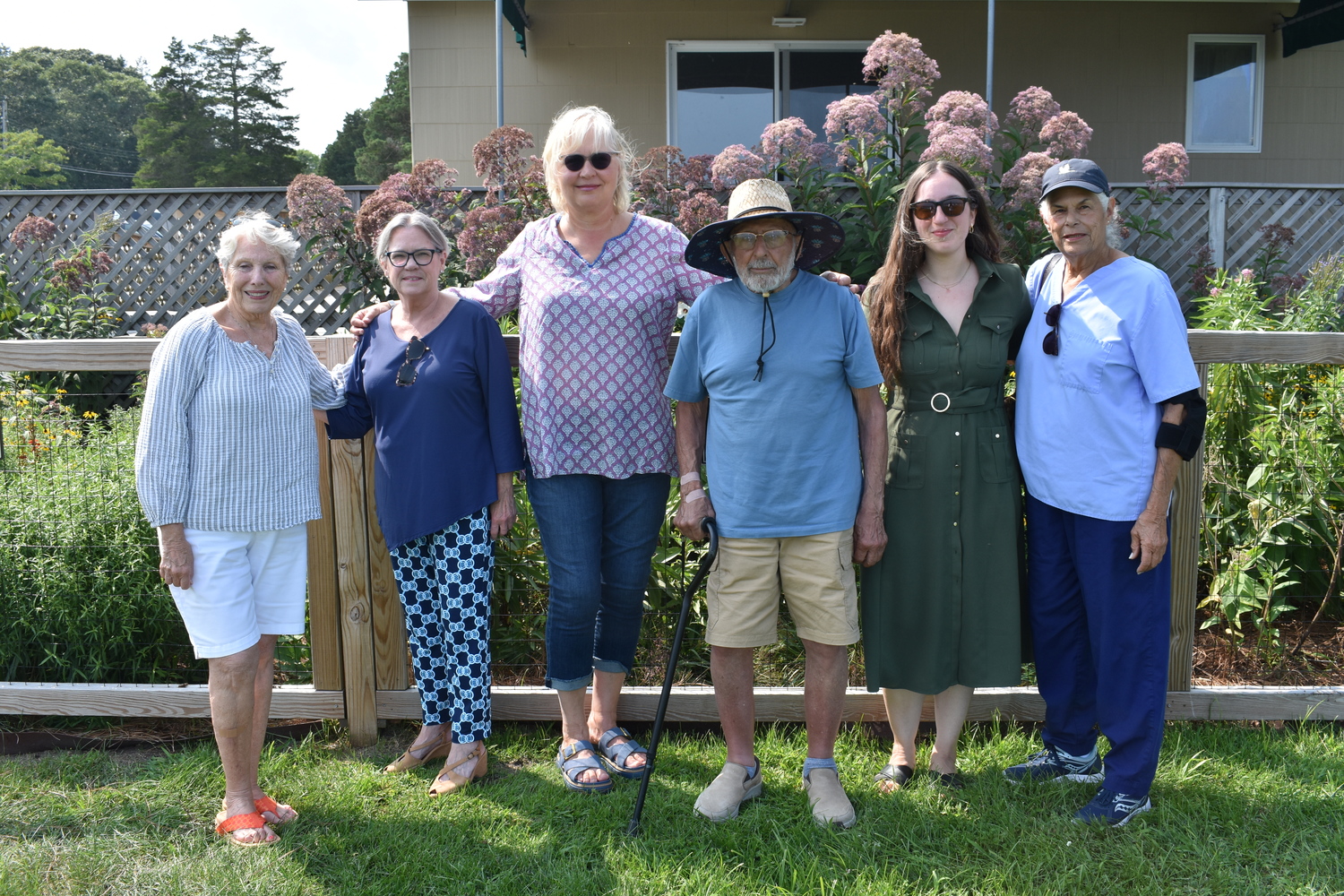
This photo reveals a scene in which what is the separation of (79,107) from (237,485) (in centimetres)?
7200

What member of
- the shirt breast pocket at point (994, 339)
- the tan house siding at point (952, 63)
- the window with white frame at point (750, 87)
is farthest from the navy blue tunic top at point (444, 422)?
the window with white frame at point (750, 87)

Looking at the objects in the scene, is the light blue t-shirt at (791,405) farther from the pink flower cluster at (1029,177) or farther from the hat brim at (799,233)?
the pink flower cluster at (1029,177)

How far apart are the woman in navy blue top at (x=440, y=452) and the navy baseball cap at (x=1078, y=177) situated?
5.38 feet

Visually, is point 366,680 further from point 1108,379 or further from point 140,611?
point 1108,379

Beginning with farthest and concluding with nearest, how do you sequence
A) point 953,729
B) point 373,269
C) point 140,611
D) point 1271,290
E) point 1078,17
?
point 1078,17, point 1271,290, point 373,269, point 140,611, point 953,729

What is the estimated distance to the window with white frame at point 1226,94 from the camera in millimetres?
9359

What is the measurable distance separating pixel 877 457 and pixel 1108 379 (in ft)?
2.11

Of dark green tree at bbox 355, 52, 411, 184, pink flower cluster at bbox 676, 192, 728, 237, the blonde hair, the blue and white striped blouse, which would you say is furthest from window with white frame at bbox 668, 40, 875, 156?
dark green tree at bbox 355, 52, 411, 184

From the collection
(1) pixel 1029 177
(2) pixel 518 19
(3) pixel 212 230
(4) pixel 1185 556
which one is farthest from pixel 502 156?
(3) pixel 212 230

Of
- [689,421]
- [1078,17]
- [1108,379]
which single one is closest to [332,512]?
[689,421]

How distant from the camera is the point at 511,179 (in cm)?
474

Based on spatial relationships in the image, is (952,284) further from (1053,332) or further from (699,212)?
(699,212)

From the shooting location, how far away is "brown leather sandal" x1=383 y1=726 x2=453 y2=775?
10.1 ft

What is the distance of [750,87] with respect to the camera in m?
9.24
